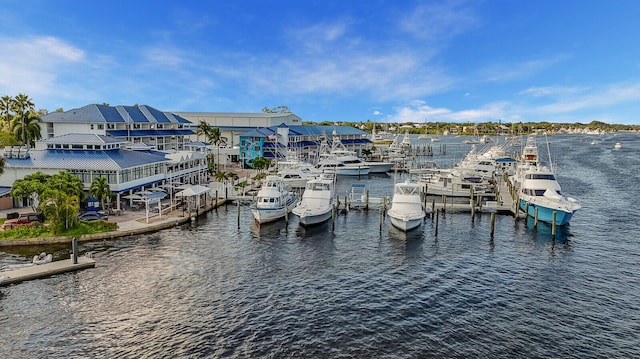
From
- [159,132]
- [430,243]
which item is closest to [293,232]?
[430,243]

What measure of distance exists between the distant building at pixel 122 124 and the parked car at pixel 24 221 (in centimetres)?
3350

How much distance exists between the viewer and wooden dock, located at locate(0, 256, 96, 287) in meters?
36.2

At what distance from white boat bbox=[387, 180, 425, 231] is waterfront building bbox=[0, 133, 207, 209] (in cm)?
3496

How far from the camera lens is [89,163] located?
Result: 5928 centimetres

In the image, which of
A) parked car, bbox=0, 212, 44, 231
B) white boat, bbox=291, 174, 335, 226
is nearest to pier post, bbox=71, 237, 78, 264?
parked car, bbox=0, 212, 44, 231

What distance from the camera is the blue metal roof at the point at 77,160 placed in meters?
58.9

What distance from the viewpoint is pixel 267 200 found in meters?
59.8

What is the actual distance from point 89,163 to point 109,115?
4000cm

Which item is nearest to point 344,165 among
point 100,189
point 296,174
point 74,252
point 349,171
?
point 349,171

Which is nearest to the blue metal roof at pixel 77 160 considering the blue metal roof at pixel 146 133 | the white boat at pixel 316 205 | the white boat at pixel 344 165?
the white boat at pixel 316 205

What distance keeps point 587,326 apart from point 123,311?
108 ft

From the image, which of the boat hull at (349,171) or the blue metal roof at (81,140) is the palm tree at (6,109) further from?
the boat hull at (349,171)

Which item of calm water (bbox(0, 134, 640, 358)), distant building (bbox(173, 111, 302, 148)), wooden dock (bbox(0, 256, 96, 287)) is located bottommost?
calm water (bbox(0, 134, 640, 358))

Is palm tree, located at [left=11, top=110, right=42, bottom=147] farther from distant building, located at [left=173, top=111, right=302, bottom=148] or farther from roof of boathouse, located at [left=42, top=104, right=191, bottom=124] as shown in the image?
A: distant building, located at [left=173, top=111, right=302, bottom=148]
